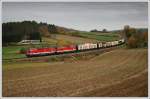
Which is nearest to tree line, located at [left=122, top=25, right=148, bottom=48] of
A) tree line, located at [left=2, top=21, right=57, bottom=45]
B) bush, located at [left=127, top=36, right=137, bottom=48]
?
bush, located at [left=127, top=36, right=137, bottom=48]

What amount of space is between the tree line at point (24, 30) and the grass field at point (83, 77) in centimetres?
20

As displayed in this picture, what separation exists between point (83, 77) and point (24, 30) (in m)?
0.59

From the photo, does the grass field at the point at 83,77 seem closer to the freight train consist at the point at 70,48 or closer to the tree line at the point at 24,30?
the freight train consist at the point at 70,48

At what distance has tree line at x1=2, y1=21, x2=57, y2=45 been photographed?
402cm

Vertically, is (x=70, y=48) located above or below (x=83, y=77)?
above

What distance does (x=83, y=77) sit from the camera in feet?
13.2

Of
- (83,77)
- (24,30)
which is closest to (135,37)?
(83,77)

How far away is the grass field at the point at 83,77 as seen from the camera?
3996 millimetres

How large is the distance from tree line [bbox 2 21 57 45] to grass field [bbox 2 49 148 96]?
20 cm

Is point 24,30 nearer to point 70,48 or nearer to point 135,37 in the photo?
point 70,48

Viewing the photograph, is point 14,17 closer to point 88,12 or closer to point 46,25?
point 46,25

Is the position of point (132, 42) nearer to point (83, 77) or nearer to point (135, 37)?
point (135, 37)

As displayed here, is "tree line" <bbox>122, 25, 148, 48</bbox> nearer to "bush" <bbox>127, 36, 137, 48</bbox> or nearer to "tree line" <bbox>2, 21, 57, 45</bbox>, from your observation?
"bush" <bbox>127, 36, 137, 48</bbox>

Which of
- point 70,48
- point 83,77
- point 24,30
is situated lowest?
point 83,77
